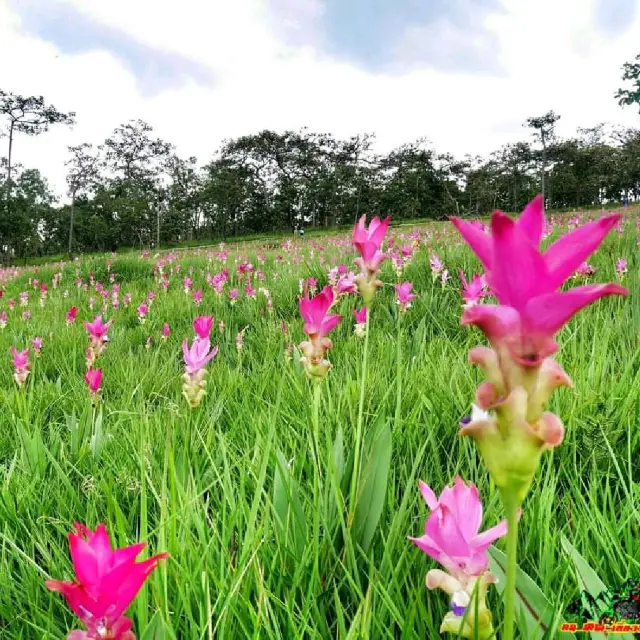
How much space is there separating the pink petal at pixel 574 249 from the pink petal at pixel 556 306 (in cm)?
1

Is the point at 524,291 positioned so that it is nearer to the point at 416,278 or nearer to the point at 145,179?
the point at 416,278

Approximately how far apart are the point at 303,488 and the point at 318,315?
473 mm

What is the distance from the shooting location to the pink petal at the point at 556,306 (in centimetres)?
38

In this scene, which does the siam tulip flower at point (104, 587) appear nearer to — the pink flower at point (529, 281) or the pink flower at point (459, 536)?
the pink flower at point (459, 536)

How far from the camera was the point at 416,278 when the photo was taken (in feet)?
14.4

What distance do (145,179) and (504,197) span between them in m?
46.3

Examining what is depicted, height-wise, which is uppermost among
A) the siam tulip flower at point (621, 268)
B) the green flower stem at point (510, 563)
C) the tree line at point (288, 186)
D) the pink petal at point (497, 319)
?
the tree line at point (288, 186)

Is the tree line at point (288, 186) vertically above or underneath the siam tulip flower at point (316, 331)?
above

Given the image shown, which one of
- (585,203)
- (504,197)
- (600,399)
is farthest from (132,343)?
(585,203)

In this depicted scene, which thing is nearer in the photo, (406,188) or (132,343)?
(132,343)

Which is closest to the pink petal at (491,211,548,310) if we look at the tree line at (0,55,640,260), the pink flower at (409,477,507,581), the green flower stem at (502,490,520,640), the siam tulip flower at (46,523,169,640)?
the green flower stem at (502,490,520,640)

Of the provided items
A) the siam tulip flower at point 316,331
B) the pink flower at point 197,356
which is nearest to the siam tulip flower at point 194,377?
the pink flower at point 197,356

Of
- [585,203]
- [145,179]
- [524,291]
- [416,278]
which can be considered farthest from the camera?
[585,203]

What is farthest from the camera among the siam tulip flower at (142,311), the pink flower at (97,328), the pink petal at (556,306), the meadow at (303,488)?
the siam tulip flower at (142,311)
